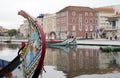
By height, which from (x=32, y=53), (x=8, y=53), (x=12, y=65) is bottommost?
(x=8, y=53)

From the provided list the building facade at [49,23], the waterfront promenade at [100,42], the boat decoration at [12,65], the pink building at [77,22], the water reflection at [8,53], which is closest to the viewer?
the boat decoration at [12,65]

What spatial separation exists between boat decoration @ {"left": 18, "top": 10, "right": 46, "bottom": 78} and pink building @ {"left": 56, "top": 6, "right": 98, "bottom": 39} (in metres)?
70.3

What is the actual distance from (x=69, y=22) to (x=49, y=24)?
20.1 meters

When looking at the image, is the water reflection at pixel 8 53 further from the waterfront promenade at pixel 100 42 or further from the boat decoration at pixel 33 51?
the waterfront promenade at pixel 100 42

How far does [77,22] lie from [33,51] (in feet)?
243

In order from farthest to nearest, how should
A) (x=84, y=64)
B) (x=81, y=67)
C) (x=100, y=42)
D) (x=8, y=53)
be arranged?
1. (x=100, y=42)
2. (x=8, y=53)
3. (x=84, y=64)
4. (x=81, y=67)

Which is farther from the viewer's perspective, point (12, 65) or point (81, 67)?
point (81, 67)

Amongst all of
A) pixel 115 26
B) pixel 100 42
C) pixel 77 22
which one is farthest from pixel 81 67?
pixel 77 22

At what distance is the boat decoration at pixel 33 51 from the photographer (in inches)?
348

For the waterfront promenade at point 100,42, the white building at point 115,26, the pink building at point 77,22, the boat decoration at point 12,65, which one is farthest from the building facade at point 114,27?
the boat decoration at point 12,65

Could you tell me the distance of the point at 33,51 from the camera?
30.3 feet

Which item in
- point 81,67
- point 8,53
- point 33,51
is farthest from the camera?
point 8,53

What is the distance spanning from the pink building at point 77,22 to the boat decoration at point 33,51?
7029 centimetres

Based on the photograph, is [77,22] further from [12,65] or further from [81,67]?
[12,65]
